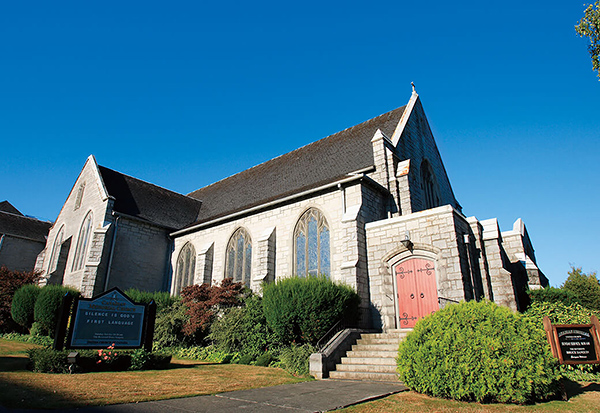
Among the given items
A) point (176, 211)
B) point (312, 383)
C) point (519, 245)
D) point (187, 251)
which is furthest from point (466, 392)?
A: point (176, 211)

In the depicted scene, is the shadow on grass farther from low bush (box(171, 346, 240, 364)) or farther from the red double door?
low bush (box(171, 346, 240, 364))

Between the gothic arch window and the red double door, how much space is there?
22.0 ft

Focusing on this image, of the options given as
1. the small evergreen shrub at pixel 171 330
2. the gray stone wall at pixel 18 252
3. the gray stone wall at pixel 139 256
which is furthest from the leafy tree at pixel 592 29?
the gray stone wall at pixel 18 252

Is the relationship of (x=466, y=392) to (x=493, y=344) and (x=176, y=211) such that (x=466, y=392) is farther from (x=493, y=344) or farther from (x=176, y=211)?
(x=176, y=211)

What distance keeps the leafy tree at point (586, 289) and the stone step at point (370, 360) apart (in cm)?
1339

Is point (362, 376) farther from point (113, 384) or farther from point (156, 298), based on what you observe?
point (156, 298)

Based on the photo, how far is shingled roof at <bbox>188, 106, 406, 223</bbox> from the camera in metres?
17.7

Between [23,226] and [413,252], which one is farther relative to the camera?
[23,226]

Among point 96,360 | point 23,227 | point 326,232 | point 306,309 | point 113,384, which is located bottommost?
point 113,384

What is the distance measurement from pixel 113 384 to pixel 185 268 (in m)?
14.3

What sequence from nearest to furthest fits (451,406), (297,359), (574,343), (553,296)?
(451,406), (574,343), (297,359), (553,296)

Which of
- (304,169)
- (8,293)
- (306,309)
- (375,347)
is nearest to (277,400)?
(375,347)

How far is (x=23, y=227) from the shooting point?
2967 centimetres

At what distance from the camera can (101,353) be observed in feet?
28.6
